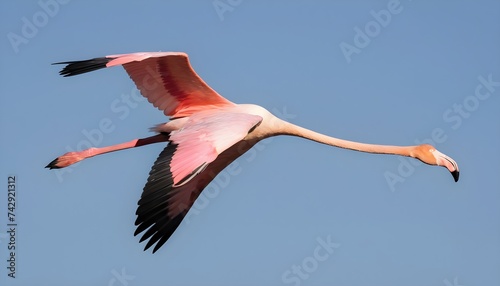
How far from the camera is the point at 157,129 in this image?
14.8 m

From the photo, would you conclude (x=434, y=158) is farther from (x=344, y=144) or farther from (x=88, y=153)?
Result: (x=88, y=153)

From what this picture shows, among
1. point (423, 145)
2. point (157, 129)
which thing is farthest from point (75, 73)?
point (423, 145)

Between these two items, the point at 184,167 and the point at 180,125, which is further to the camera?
the point at 180,125

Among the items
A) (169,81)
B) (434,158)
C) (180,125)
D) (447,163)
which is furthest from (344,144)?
(169,81)

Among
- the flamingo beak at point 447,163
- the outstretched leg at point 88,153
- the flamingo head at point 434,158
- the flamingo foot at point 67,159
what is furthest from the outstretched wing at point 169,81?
the flamingo beak at point 447,163

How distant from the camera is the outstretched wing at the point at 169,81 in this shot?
1424 centimetres

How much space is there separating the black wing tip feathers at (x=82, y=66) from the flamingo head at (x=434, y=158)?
4311 mm

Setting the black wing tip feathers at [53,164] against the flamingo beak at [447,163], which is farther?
the black wing tip feathers at [53,164]

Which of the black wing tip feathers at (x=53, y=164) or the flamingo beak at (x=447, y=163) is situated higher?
the black wing tip feathers at (x=53, y=164)

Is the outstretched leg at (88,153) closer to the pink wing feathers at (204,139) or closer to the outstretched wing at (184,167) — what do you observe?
the outstretched wing at (184,167)

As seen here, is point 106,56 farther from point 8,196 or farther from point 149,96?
point 8,196

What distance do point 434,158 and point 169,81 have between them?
3769mm

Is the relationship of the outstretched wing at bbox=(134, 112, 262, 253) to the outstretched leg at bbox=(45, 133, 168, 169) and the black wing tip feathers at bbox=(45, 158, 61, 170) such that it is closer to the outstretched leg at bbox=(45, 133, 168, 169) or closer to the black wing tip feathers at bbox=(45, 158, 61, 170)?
the outstretched leg at bbox=(45, 133, 168, 169)

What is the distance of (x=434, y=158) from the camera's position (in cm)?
1412
